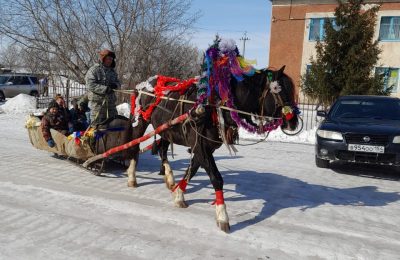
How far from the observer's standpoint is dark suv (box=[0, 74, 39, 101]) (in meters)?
24.1

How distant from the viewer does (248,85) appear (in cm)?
438

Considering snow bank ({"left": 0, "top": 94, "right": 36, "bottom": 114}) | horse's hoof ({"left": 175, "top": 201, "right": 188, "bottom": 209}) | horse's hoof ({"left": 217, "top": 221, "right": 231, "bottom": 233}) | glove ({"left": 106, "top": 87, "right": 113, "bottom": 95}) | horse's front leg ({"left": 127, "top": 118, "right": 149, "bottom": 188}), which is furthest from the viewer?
snow bank ({"left": 0, "top": 94, "right": 36, "bottom": 114})

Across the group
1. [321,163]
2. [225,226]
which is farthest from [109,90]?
[321,163]

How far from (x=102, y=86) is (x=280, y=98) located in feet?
10.1

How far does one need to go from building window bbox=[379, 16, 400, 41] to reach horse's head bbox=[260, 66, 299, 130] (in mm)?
24017

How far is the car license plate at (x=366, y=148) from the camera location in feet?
22.3

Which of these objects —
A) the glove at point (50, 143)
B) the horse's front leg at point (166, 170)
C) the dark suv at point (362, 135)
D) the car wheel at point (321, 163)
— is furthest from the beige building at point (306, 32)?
the glove at point (50, 143)

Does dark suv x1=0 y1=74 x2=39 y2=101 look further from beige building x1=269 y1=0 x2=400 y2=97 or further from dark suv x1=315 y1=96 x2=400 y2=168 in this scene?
dark suv x1=315 y1=96 x2=400 y2=168

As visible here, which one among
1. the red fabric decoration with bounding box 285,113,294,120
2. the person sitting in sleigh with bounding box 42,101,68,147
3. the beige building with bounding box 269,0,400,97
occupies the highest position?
the beige building with bounding box 269,0,400,97

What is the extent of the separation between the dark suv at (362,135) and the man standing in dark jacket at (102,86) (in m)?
4.14

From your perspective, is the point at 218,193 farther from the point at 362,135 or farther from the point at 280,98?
the point at 362,135

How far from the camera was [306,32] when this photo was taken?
26.6m

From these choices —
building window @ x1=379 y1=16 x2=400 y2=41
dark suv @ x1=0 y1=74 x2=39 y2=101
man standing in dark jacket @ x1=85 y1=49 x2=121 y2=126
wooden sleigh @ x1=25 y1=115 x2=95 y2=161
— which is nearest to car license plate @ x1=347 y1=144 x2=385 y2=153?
man standing in dark jacket @ x1=85 y1=49 x2=121 y2=126

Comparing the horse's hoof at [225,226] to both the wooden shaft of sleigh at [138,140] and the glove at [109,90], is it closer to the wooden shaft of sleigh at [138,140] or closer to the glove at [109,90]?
the wooden shaft of sleigh at [138,140]
